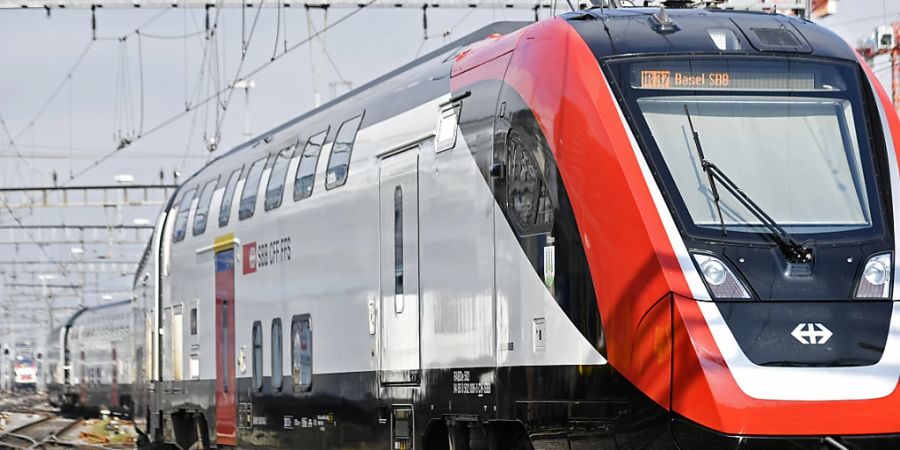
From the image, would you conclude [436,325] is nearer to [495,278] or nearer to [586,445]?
[495,278]

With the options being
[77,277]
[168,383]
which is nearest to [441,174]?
[168,383]

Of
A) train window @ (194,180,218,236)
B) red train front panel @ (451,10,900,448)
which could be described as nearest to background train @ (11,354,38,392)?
train window @ (194,180,218,236)

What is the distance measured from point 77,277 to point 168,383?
80.4m

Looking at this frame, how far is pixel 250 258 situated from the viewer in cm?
1764

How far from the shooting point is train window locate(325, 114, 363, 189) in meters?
14.3

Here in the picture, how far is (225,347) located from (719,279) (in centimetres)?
1089

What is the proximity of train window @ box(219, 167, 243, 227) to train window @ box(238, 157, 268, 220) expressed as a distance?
57cm

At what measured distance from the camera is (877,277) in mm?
9188

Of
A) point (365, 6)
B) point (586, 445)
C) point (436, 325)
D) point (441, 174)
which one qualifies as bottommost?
point (586, 445)

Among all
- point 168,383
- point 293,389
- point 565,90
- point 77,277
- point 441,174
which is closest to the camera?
point 565,90

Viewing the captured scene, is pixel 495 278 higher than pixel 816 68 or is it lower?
lower

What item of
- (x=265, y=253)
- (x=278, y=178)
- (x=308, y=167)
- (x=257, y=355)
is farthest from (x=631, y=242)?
(x=257, y=355)

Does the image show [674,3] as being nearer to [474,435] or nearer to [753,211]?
[753,211]

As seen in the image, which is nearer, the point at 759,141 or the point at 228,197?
the point at 759,141
